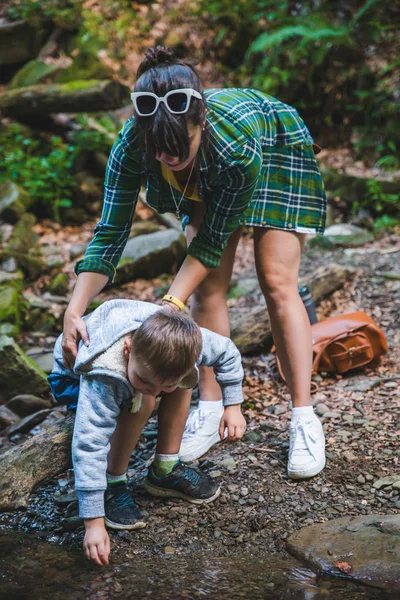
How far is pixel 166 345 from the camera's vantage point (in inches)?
72.2

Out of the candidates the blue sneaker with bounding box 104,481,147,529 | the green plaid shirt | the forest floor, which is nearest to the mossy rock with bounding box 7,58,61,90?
the forest floor

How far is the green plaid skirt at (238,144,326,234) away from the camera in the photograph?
2393 mm

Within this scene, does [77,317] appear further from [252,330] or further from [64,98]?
[64,98]

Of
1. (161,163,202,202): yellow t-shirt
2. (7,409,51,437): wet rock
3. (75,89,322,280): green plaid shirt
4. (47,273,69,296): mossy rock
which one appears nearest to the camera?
(75,89,322,280): green plaid shirt

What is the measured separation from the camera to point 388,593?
1.82 metres

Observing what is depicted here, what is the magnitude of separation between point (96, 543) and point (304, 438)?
97cm

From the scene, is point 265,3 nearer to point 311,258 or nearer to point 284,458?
point 311,258

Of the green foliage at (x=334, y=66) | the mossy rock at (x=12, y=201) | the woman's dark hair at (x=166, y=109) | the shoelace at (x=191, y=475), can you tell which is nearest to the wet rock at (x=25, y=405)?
the shoelace at (x=191, y=475)

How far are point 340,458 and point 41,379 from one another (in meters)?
1.70

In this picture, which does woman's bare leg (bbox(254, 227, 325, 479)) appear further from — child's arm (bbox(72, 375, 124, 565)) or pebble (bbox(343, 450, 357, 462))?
child's arm (bbox(72, 375, 124, 565))

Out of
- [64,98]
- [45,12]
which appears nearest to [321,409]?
[64,98]

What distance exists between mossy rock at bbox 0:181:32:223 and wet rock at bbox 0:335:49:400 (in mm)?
2524

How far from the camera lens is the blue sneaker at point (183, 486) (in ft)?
7.70

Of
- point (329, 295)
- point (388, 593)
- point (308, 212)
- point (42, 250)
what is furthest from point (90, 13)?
point (388, 593)
